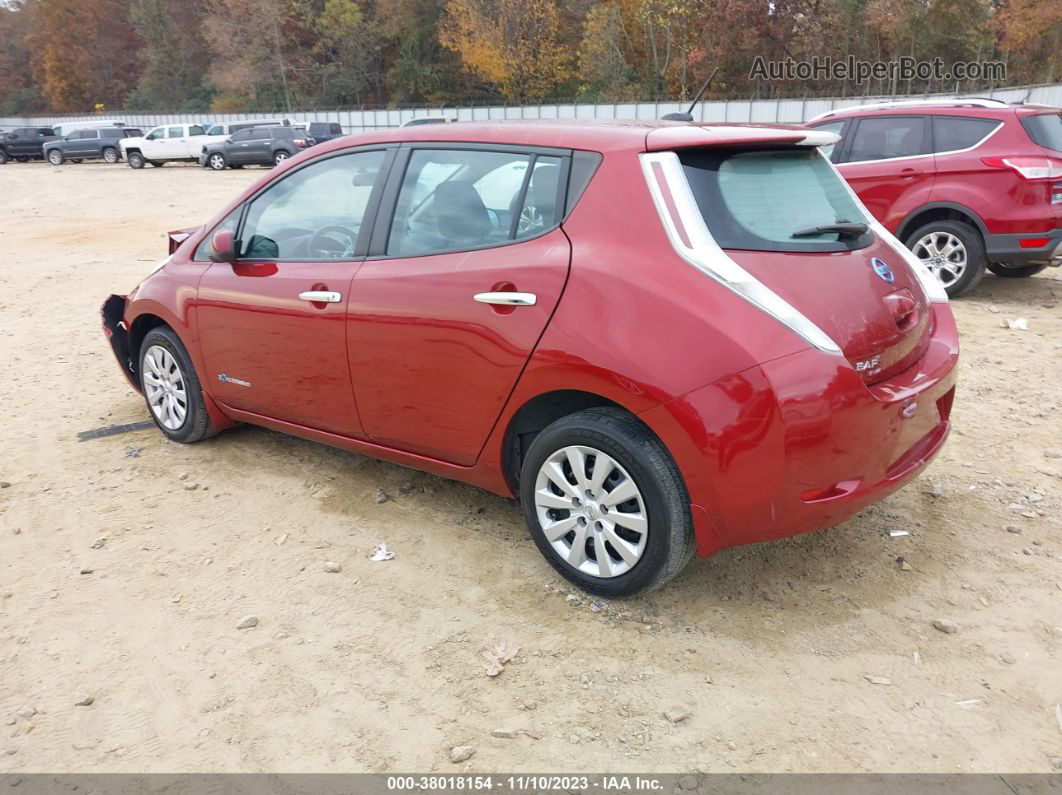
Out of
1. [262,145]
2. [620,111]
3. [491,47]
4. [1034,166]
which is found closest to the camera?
[1034,166]

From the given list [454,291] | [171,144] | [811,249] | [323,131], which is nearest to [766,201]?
[811,249]

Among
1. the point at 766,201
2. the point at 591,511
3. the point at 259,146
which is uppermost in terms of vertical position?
the point at 259,146

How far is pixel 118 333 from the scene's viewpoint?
17.9 ft

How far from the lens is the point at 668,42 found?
159ft

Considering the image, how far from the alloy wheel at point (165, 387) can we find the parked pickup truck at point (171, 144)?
31.1 metres

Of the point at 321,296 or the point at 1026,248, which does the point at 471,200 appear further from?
the point at 1026,248

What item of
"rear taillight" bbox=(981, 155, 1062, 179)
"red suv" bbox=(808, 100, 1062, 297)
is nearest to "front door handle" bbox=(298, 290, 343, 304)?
"red suv" bbox=(808, 100, 1062, 297)

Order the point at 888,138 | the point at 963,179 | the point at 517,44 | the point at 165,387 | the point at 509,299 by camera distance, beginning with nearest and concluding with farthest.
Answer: the point at 509,299 < the point at 165,387 < the point at 963,179 < the point at 888,138 < the point at 517,44

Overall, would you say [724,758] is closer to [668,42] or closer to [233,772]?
[233,772]

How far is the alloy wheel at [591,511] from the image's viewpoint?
3.14 m

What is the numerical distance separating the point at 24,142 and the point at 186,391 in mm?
41675

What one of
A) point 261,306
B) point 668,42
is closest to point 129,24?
point 668,42

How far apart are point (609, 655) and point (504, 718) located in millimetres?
477

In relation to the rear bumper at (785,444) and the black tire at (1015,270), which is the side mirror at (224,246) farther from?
the black tire at (1015,270)
